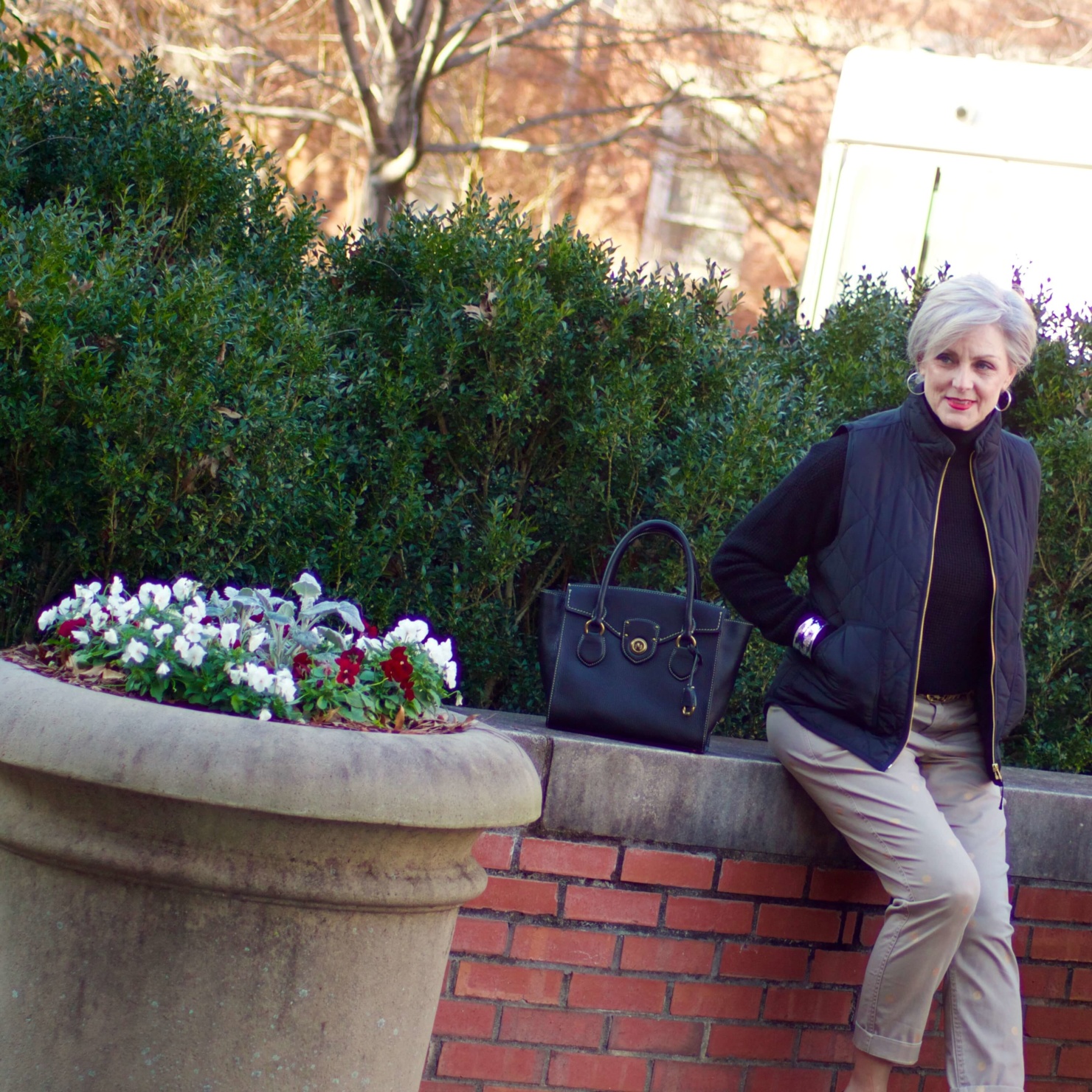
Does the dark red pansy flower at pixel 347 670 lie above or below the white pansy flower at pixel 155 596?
below

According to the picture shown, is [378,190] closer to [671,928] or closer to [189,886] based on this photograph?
[671,928]

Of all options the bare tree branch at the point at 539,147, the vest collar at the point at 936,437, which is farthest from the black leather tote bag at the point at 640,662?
the bare tree branch at the point at 539,147

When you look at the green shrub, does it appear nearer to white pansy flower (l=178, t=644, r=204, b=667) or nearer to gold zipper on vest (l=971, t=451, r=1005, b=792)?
gold zipper on vest (l=971, t=451, r=1005, b=792)

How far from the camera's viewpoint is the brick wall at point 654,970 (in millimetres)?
3049

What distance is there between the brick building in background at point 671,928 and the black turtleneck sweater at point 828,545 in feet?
1.32

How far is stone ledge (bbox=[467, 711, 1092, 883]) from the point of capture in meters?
3.03

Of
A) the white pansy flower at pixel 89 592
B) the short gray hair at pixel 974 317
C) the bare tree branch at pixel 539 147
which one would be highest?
the bare tree branch at pixel 539 147

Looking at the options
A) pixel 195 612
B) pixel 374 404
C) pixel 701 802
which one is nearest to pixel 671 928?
pixel 701 802

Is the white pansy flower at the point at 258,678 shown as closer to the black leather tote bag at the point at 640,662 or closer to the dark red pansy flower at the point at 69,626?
the dark red pansy flower at the point at 69,626

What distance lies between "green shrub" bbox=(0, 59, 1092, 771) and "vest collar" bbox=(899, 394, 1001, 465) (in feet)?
1.73

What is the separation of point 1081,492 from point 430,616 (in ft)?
6.33

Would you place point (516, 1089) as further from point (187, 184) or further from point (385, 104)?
point (385, 104)

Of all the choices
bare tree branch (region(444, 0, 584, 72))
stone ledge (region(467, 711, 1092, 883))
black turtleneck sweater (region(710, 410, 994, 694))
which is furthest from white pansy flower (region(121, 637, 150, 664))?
bare tree branch (region(444, 0, 584, 72))

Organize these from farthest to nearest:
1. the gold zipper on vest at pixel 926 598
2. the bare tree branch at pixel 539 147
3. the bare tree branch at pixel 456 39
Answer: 1. the bare tree branch at pixel 539 147
2. the bare tree branch at pixel 456 39
3. the gold zipper on vest at pixel 926 598
